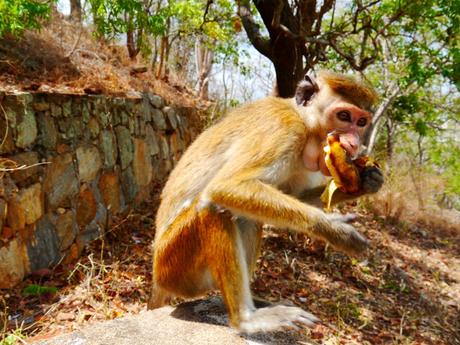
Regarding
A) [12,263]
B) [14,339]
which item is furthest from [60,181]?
[14,339]

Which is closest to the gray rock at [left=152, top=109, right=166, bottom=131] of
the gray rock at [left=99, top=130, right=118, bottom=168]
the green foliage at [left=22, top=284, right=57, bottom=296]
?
the gray rock at [left=99, top=130, right=118, bottom=168]

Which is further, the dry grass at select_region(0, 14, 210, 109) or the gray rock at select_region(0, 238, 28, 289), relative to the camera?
the dry grass at select_region(0, 14, 210, 109)

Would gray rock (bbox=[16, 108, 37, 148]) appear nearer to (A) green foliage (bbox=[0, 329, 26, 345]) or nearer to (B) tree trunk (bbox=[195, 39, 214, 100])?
(A) green foliage (bbox=[0, 329, 26, 345])

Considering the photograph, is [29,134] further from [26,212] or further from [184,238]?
[184,238]

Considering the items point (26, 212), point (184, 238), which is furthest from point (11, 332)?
point (184, 238)

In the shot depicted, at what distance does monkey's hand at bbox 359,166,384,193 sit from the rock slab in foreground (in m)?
1.23

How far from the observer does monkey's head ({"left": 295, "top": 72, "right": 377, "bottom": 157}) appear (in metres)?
3.50

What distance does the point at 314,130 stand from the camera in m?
3.59

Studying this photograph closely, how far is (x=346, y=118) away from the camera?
3559 millimetres

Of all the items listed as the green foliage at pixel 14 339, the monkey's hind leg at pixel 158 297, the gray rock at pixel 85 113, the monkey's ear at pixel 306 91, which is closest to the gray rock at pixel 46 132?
the gray rock at pixel 85 113

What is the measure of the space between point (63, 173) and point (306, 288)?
3.65 m

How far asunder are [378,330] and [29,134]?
4935 millimetres

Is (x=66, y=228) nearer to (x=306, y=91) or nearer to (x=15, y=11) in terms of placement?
(x=15, y=11)

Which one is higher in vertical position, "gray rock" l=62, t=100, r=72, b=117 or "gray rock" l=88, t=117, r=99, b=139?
"gray rock" l=62, t=100, r=72, b=117
